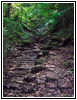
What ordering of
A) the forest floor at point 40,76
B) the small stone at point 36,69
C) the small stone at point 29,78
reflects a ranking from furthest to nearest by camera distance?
the small stone at point 36,69 → the small stone at point 29,78 → the forest floor at point 40,76

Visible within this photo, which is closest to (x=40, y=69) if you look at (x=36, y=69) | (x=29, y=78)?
(x=36, y=69)

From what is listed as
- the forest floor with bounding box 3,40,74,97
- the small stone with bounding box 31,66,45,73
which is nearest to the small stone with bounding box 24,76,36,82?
the forest floor with bounding box 3,40,74,97

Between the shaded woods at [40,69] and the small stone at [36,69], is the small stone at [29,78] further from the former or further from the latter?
the small stone at [36,69]

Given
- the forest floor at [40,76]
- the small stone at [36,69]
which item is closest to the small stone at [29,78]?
the forest floor at [40,76]

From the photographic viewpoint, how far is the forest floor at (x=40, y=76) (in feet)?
14.6

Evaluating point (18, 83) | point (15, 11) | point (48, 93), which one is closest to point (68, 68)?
point (48, 93)

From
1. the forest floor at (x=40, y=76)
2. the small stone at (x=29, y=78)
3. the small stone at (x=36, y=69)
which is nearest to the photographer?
the forest floor at (x=40, y=76)

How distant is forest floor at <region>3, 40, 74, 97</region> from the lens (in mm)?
4445

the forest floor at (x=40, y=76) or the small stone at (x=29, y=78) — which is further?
the small stone at (x=29, y=78)

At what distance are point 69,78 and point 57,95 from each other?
915mm

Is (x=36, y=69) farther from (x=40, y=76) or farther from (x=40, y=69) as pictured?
(x=40, y=76)

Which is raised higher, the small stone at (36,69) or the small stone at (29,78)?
the small stone at (36,69)

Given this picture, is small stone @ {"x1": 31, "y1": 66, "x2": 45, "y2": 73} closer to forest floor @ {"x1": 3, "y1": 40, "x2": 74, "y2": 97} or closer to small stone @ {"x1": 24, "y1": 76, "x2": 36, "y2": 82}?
forest floor @ {"x1": 3, "y1": 40, "x2": 74, "y2": 97}

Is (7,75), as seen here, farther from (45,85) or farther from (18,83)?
(45,85)
